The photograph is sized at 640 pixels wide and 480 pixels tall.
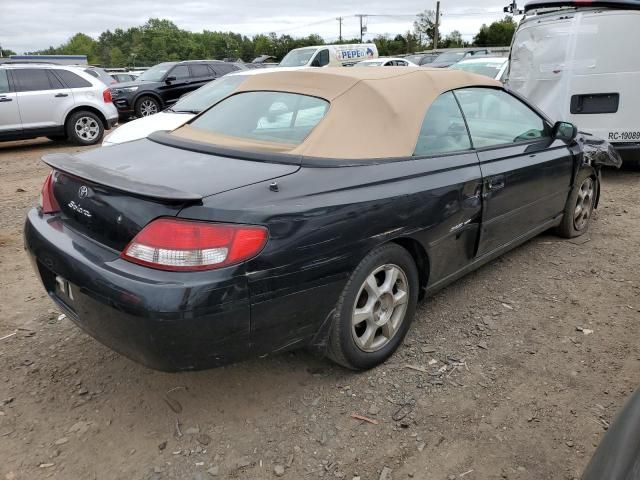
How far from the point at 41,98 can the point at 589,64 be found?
947cm

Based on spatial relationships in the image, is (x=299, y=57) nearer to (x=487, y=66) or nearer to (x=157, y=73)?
(x=157, y=73)

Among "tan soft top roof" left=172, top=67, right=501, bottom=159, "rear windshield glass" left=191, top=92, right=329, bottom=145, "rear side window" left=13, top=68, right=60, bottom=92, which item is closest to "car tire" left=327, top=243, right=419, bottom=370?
"tan soft top roof" left=172, top=67, right=501, bottom=159

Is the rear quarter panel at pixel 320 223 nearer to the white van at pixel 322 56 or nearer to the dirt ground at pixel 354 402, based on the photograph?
the dirt ground at pixel 354 402

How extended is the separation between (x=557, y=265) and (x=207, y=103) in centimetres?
508

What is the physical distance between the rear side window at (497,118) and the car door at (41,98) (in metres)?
9.26

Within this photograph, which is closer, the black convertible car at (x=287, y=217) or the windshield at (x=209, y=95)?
the black convertible car at (x=287, y=217)

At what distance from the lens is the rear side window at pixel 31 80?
1002cm

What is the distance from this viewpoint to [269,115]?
3.27 metres

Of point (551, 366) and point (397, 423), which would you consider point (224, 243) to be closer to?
point (397, 423)

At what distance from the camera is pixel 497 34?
5125 centimetres

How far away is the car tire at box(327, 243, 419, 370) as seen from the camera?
258 cm

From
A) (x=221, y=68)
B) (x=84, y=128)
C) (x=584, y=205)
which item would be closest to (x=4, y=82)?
(x=84, y=128)

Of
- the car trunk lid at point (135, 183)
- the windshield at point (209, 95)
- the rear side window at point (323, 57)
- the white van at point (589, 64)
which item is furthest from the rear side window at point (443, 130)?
the rear side window at point (323, 57)

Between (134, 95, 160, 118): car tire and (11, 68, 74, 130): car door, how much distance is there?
3259mm
